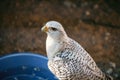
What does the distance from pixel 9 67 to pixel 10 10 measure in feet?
3.49

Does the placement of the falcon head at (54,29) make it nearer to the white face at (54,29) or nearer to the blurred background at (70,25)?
the white face at (54,29)

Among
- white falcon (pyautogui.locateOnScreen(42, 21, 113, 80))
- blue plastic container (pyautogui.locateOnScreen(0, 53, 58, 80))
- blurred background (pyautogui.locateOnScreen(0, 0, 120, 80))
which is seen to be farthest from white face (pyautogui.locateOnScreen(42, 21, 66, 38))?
blurred background (pyautogui.locateOnScreen(0, 0, 120, 80))

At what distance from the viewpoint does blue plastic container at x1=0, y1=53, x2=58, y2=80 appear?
2799 millimetres

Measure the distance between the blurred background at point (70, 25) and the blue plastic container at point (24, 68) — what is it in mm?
500

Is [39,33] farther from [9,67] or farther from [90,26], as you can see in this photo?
[9,67]

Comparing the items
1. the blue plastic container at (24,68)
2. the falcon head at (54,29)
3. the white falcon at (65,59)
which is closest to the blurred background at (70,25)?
the blue plastic container at (24,68)

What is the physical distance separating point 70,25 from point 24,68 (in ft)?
3.24

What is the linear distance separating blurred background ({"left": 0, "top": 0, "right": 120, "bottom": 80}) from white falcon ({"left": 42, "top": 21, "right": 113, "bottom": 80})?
2.71 feet

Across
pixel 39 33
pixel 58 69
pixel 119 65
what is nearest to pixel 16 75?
pixel 58 69

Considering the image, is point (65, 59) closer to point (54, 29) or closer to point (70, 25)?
point (54, 29)

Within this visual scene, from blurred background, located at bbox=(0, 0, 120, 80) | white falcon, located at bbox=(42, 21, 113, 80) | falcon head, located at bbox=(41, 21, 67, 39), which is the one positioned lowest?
white falcon, located at bbox=(42, 21, 113, 80)

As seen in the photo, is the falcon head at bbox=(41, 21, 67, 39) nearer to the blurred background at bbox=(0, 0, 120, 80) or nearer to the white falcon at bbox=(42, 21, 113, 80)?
the white falcon at bbox=(42, 21, 113, 80)

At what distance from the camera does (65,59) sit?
2529mm

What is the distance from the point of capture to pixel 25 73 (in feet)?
9.73
